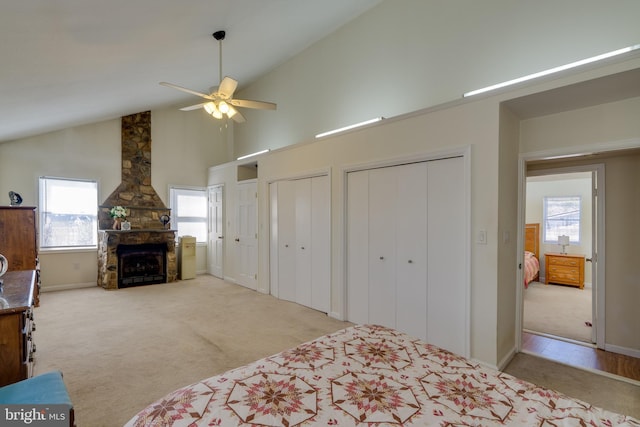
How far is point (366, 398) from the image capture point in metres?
1.30

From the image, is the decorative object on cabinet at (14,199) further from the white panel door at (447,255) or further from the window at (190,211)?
the white panel door at (447,255)

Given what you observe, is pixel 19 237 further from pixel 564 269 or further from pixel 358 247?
pixel 564 269

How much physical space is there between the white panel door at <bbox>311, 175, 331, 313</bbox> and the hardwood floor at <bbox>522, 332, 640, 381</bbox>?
2.52m

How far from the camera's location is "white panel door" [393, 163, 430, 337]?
3305 millimetres

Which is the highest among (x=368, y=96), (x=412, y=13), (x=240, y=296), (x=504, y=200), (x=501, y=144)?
(x=412, y=13)

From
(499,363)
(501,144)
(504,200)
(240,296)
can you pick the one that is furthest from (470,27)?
(240,296)

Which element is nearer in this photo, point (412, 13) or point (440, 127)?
point (440, 127)

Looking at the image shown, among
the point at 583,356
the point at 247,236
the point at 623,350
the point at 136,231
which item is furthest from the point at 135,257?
the point at 623,350

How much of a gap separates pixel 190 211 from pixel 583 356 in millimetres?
7431

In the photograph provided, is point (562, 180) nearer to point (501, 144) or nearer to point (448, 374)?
point (501, 144)

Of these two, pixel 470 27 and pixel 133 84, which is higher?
pixel 470 27

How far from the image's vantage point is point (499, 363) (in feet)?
9.21

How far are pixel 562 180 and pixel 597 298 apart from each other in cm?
459

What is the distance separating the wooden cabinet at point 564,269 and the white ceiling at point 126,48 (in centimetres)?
627
